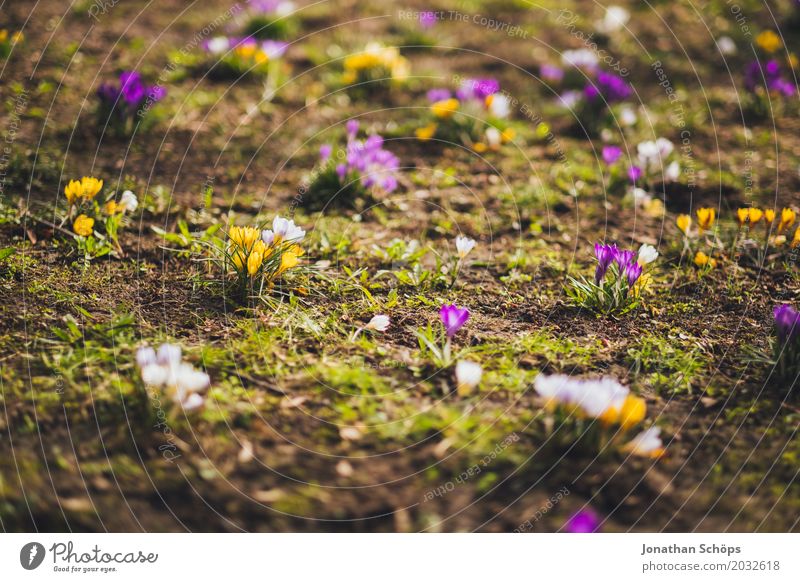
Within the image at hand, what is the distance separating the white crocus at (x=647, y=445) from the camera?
1896mm

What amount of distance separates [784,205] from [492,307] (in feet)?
6.59

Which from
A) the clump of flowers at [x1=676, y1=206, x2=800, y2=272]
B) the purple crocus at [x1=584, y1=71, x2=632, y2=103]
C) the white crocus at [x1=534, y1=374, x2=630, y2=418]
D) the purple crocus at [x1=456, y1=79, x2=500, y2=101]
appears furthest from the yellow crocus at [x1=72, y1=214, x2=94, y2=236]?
the purple crocus at [x1=584, y1=71, x2=632, y2=103]

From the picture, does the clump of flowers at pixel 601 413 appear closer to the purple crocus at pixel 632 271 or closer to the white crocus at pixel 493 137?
the purple crocus at pixel 632 271

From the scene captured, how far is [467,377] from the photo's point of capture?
84.4 inches

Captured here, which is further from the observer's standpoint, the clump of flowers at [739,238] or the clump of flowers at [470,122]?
the clump of flowers at [470,122]

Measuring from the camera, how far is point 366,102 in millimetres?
4523

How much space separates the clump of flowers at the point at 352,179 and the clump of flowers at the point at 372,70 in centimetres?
128

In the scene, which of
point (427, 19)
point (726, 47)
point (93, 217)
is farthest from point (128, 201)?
point (726, 47)

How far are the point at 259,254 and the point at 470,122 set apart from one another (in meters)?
2.18

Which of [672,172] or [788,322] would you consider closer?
[788,322]

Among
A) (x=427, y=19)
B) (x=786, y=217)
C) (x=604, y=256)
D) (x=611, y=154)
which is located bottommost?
(x=604, y=256)

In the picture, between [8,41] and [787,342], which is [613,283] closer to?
[787,342]

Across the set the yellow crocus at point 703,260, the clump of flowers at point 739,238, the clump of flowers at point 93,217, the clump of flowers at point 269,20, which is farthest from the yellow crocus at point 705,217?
the clump of flowers at point 269,20

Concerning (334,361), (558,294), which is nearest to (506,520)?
(334,361)
